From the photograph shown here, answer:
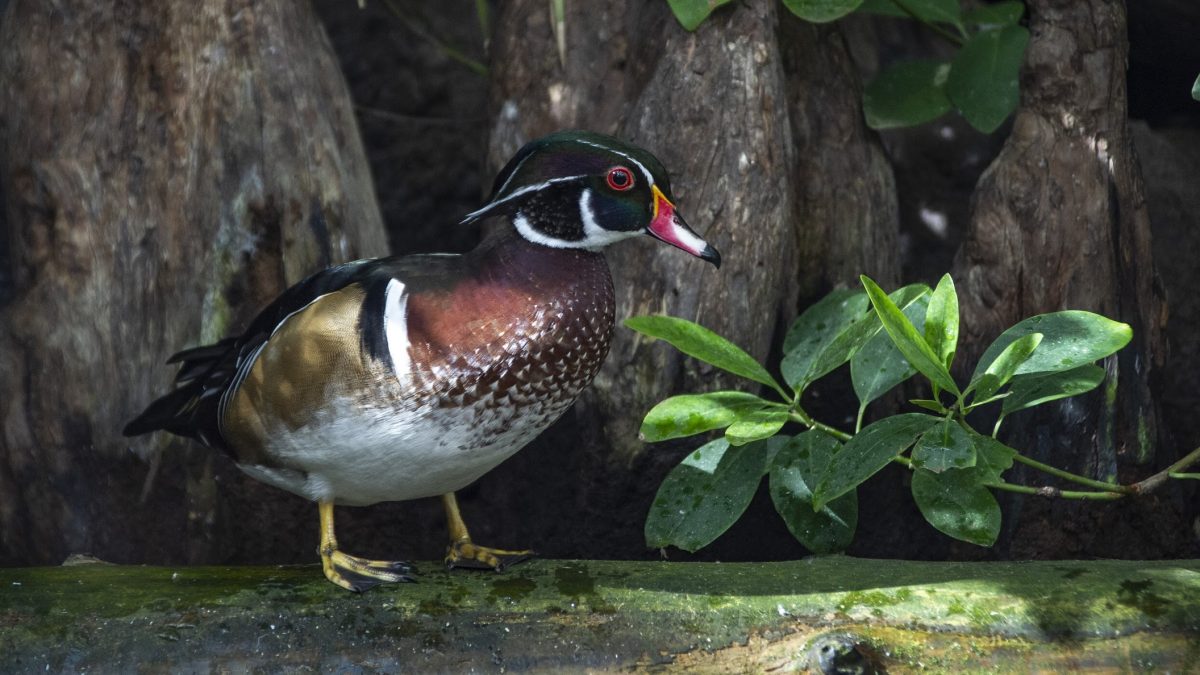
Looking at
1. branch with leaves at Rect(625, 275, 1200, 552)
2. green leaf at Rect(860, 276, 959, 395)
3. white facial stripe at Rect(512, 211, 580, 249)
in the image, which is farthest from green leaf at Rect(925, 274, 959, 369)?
white facial stripe at Rect(512, 211, 580, 249)

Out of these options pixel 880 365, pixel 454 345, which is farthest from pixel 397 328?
pixel 880 365

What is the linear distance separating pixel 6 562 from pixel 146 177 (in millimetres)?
959

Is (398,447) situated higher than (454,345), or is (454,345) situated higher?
(454,345)

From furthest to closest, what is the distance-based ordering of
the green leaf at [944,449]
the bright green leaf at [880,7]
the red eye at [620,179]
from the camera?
the bright green leaf at [880,7] → the red eye at [620,179] → the green leaf at [944,449]

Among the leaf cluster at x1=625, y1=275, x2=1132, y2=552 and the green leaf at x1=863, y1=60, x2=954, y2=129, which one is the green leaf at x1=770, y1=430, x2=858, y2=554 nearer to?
the leaf cluster at x1=625, y1=275, x2=1132, y2=552

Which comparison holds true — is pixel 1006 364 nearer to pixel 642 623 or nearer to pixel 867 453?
pixel 867 453

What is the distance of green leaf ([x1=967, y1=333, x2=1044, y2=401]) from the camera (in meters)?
2.23

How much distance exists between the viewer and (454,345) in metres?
2.28

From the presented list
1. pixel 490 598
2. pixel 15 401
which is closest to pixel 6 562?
pixel 15 401

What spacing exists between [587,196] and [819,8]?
0.82m

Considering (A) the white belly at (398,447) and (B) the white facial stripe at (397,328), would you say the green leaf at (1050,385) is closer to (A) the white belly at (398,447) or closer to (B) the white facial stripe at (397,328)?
(A) the white belly at (398,447)

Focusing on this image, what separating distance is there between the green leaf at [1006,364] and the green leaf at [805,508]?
1.12ft

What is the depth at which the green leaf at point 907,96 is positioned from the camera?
310cm

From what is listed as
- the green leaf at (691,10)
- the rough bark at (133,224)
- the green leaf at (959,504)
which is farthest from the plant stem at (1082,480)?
the rough bark at (133,224)
